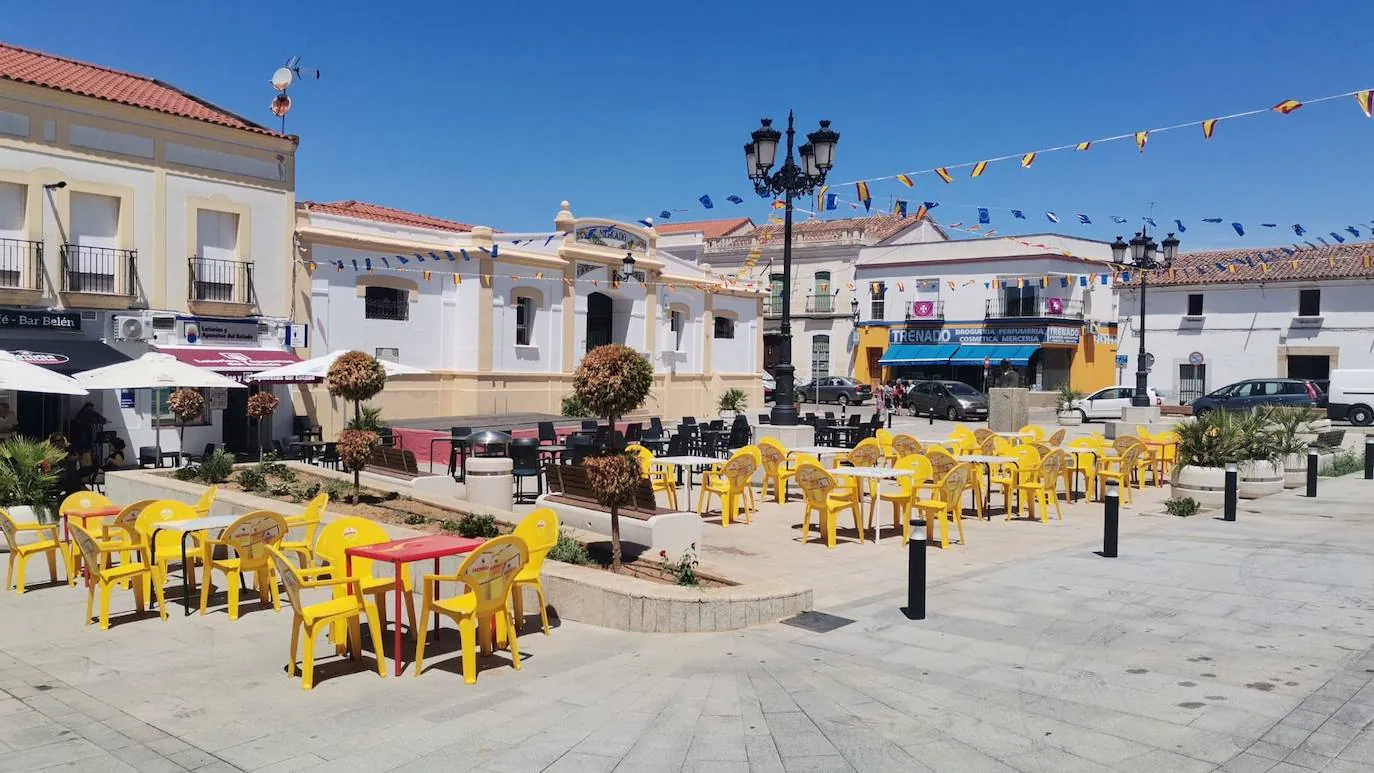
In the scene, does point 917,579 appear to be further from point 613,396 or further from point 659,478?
point 659,478

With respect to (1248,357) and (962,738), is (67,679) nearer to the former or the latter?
(962,738)

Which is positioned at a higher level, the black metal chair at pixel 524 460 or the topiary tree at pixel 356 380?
the topiary tree at pixel 356 380

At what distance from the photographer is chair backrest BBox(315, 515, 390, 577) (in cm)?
719

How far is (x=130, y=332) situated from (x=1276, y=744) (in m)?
20.0

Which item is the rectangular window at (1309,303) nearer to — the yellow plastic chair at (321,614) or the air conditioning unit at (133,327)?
the air conditioning unit at (133,327)

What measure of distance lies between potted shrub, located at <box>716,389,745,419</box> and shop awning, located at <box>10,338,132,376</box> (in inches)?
755

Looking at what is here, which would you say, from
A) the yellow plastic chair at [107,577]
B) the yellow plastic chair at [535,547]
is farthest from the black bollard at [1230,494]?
the yellow plastic chair at [107,577]

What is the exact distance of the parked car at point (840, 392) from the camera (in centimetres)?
→ 4200

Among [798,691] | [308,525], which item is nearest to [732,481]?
[308,525]

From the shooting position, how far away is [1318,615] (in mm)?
7691

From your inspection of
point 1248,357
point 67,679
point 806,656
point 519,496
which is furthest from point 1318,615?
point 1248,357

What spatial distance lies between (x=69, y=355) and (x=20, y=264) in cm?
188

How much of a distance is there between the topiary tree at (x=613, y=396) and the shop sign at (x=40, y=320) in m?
14.4

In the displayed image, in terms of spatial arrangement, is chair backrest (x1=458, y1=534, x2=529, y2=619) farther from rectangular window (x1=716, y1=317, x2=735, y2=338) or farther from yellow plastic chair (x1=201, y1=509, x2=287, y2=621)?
rectangular window (x1=716, y1=317, x2=735, y2=338)
